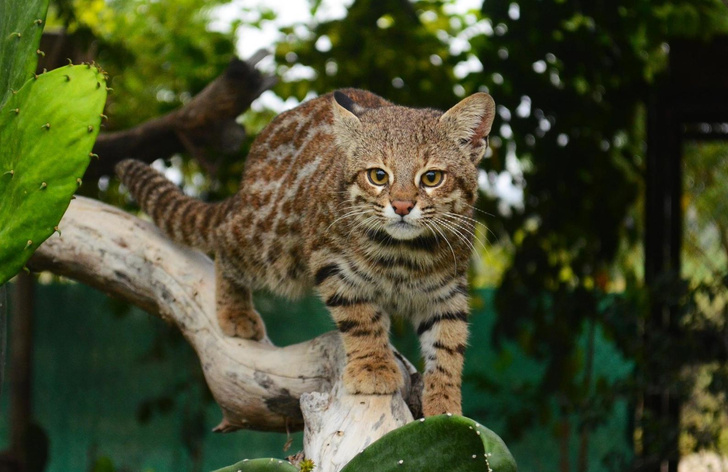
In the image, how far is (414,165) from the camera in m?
2.26

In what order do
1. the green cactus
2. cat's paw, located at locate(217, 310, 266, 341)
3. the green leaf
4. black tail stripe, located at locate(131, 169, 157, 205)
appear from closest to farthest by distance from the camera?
1. the green cactus
2. the green leaf
3. cat's paw, located at locate(217, 310, 266, 341)
4. black tail stripe, located at locate(131, 169, 157, 205)

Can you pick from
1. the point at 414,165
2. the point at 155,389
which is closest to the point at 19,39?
the point at 414,165

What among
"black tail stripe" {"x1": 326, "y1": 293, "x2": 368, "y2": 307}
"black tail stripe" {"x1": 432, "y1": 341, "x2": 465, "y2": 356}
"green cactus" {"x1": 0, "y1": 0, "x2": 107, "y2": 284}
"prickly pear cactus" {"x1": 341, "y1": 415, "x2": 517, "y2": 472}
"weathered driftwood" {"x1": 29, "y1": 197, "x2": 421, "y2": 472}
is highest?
"green cactus" {"x1": 0, "y1": 0, "x2": 107, "y2": 284}

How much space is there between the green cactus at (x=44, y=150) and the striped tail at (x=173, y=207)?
1392mm

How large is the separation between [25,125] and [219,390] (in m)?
1.57

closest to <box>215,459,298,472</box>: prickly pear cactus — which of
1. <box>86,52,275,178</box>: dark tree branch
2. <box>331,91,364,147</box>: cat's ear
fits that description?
<box>331,91,364,147</box>: cat's ear

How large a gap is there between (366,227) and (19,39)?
113 cm

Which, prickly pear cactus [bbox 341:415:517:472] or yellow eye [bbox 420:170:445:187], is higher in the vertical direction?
yellow eye [bbox 420:170:445:187]

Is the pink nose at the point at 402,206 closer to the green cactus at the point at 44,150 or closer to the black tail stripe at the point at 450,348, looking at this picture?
the black tail stripe at the point at 450,348

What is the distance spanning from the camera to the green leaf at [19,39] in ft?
5.53

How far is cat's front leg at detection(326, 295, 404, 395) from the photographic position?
2.44 m

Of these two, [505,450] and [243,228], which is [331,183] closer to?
[243,228]

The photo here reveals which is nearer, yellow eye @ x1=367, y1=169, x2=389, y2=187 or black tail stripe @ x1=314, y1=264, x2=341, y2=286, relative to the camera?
yellow eye @ x1=367, y1=169, x2=389, y2=187

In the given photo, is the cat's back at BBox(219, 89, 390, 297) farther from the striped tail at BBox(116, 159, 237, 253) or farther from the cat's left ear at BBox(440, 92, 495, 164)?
the cat's left ear at BBox(440, 92, 495, 164)
